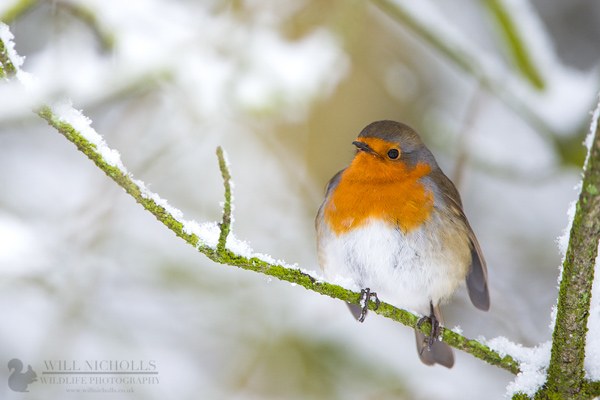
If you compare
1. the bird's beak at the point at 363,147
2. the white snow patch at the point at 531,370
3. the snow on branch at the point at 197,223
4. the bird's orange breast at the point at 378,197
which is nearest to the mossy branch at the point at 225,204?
the snow on branch at the point at 197,223

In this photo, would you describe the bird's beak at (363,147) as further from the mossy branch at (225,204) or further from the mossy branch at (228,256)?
the mossy branch at (225,204)

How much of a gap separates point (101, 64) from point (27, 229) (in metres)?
1.13

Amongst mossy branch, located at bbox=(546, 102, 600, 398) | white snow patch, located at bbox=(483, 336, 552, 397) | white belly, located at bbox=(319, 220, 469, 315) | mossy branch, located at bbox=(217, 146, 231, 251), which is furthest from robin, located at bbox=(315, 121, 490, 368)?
mossy branch, located at bbox=(217, 146, 231, 251)

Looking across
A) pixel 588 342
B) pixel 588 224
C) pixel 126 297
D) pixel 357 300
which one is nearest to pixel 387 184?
pixel 357 300

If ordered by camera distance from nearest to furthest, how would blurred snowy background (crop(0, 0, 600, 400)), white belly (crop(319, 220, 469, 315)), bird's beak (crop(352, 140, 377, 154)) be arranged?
white belly (crop(319, 220, 469, 315)) < bird's beak (crop(352, 140, 377, 154)) < blurred snowy background (crop(0, 0, 600, 400))

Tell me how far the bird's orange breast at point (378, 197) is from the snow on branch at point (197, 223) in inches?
28.9

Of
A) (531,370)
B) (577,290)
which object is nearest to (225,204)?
(577,290)

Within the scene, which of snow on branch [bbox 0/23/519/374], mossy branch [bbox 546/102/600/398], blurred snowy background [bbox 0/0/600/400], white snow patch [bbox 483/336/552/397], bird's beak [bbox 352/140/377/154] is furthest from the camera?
blurred snowy background [bbox 0/0/600/400]

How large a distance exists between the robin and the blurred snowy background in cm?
92

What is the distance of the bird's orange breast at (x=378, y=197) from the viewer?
2828 millimetres

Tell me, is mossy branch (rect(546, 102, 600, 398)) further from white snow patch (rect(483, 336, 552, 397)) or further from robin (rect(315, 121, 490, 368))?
robin (rect(315, 121, 490, 368))

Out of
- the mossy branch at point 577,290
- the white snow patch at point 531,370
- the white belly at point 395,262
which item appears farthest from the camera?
the white belly at point 395,262

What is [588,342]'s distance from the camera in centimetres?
188

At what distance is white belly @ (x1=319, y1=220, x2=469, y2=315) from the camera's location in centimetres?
282
